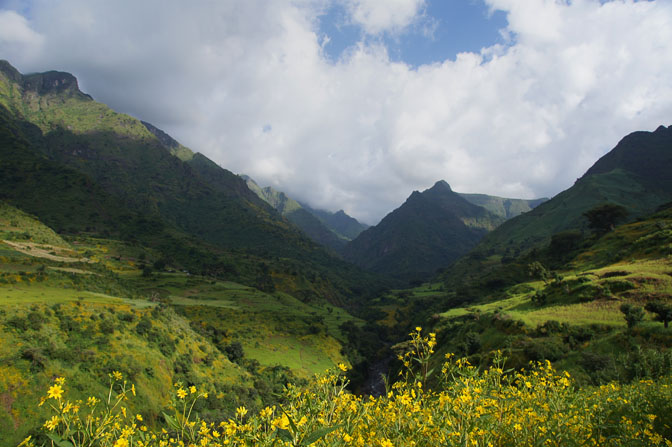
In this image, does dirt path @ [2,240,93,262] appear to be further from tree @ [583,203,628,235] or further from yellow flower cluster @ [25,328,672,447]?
tree @ [583,203,628,235]

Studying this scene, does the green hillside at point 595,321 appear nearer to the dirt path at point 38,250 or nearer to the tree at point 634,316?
A: the tree at point 634,316

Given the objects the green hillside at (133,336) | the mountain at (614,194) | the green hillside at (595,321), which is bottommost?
the green hillside at (133,336)

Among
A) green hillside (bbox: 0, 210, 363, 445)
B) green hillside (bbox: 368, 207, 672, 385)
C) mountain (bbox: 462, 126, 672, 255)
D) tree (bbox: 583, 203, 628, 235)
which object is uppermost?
mountain (bbox: 462, 126, 672, 255)

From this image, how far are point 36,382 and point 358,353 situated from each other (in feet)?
242

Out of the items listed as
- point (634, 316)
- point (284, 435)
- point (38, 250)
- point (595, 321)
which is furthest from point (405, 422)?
point (38, 250)

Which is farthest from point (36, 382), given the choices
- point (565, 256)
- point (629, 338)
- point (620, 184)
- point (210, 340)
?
point (620, 184)

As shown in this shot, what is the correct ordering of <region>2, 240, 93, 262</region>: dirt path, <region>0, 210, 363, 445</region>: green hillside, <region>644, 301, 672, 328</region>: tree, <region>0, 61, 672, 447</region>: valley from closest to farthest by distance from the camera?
<region>0, 61, 672, 447</region>: valley < <region>644, 301, 672, 328</region>: tree < <region>0, 210, 363, 445</region>: green hillside < <region>2, 240, 93, 262</region>: dirt path

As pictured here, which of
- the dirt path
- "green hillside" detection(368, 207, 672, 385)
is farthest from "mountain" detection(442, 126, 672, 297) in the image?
the dirt path

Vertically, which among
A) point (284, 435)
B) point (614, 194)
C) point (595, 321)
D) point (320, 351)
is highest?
point (614, 194)

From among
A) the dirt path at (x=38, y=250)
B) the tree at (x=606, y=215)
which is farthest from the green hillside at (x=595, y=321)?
the dirt path at (x=38, y=250)

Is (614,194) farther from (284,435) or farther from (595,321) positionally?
(284,435)

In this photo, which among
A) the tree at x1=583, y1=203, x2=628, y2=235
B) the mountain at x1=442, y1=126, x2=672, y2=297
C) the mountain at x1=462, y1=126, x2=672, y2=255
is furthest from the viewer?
the mountain at x1=462, y1=126, x2=672, y2=255

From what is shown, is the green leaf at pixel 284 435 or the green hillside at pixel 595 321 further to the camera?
the green hillside at pixel 595 321

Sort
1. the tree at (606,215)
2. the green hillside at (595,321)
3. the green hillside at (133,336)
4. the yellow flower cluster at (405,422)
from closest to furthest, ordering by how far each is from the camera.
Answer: the yellow flower cluster at (405,422)
the green hillside at (595,321)
the green hillside at (133,336)
the tree at (606,215)
